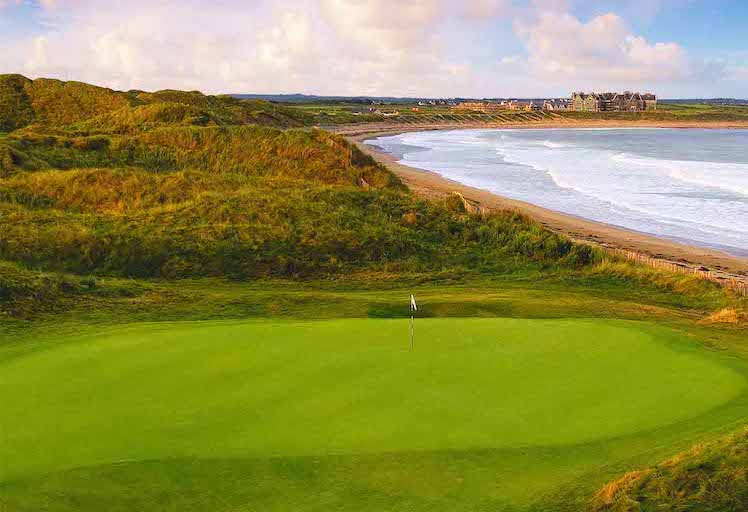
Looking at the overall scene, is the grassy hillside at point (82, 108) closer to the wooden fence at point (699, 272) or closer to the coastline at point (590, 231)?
the coastline at point (590, 231)

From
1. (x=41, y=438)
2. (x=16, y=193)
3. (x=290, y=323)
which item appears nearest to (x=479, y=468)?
(x=41, y=438)

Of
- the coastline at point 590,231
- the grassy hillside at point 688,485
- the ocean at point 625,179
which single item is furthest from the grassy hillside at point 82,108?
the grassy hillside at point 688,485

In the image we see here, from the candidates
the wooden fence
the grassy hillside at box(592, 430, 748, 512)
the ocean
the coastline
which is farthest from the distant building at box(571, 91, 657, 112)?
the grassy hillside at box(592, 430, 748, 512)

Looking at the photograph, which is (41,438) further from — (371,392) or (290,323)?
(290,323)

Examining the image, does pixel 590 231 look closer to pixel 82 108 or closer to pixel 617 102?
pixel 82 108

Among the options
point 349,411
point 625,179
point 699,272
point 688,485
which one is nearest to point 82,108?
point 625,179
